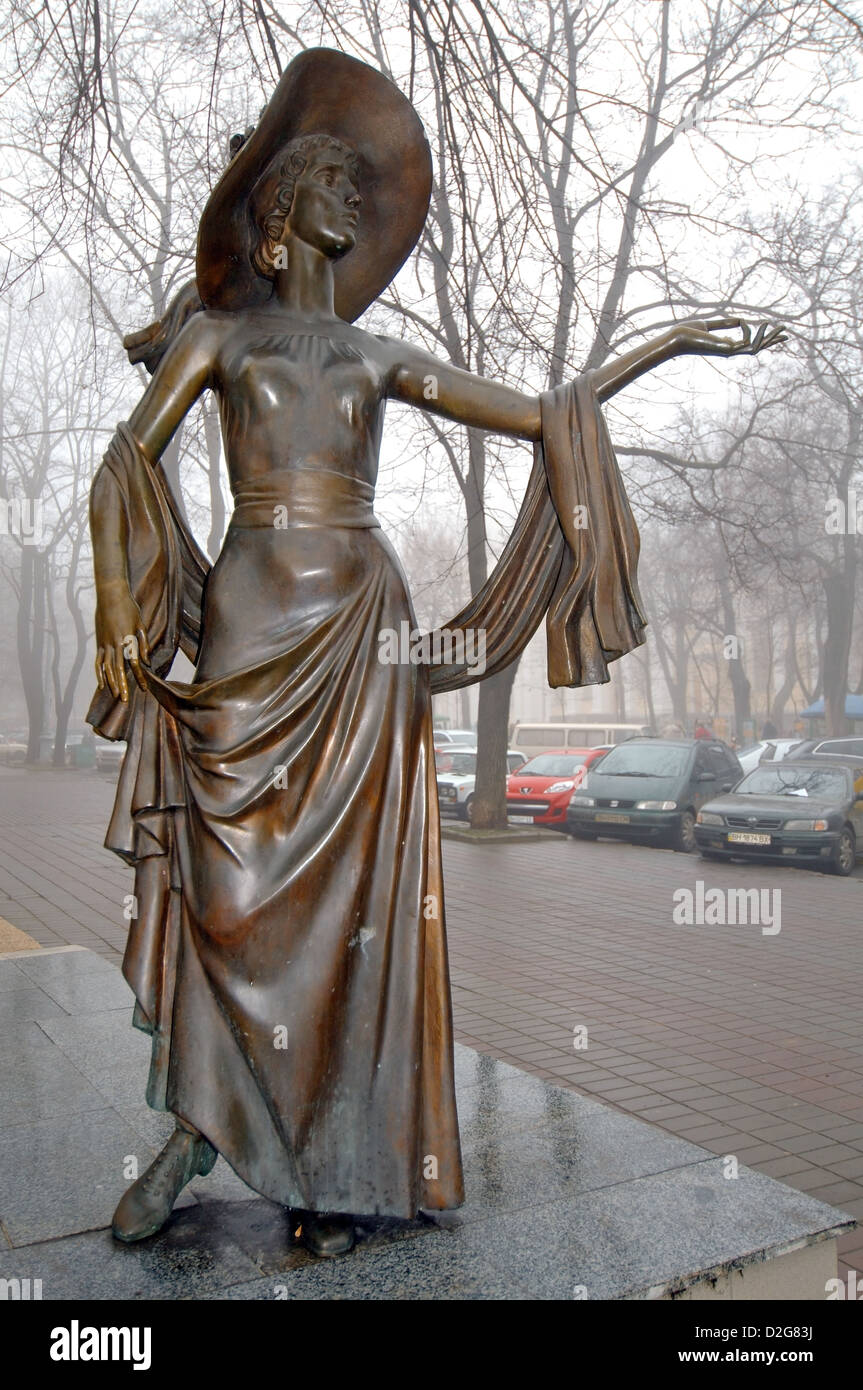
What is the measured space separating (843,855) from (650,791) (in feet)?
10.3

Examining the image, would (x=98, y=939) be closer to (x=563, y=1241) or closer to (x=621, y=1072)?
(x=621, y=1072)

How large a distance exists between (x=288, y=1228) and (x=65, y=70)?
4657mm

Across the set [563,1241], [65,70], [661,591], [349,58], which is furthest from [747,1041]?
[661,591]

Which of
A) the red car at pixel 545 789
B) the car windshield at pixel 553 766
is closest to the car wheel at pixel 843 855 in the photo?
the red car at pixel 545 789

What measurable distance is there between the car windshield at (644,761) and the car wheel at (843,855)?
10.0 ft

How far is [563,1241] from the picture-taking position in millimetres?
2873

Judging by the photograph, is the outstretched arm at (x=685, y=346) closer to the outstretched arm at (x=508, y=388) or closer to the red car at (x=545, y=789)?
the outstretched arm at (x=508, y=388)

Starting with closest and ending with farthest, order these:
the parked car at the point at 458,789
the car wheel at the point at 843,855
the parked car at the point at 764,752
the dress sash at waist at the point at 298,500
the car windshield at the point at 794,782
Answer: the dress sash at waist at the point at 298,500 → the car wheel at the point at 843,855 → the car windshield at the point at 794,782 → the parked car at the point at 458,789 → the parked car at the point at 764,752

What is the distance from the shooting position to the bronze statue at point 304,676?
2.87m

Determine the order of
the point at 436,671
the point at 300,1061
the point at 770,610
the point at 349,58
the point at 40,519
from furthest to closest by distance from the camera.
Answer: the point at 770,610, the point at 40,519, the point at 436,671, the point at 349,58, the point at 300,1061

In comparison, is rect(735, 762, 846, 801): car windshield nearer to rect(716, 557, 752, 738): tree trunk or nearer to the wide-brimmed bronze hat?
the wide-brimmed bronze hat

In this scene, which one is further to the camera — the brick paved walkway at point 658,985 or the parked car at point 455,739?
the parked car at point 455,739

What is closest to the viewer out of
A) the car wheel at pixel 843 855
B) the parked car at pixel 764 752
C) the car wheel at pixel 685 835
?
the car wheel at pixel 843 855

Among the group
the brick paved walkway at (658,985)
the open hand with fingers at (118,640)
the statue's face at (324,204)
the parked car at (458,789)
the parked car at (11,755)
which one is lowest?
the parked car at (11,755)
